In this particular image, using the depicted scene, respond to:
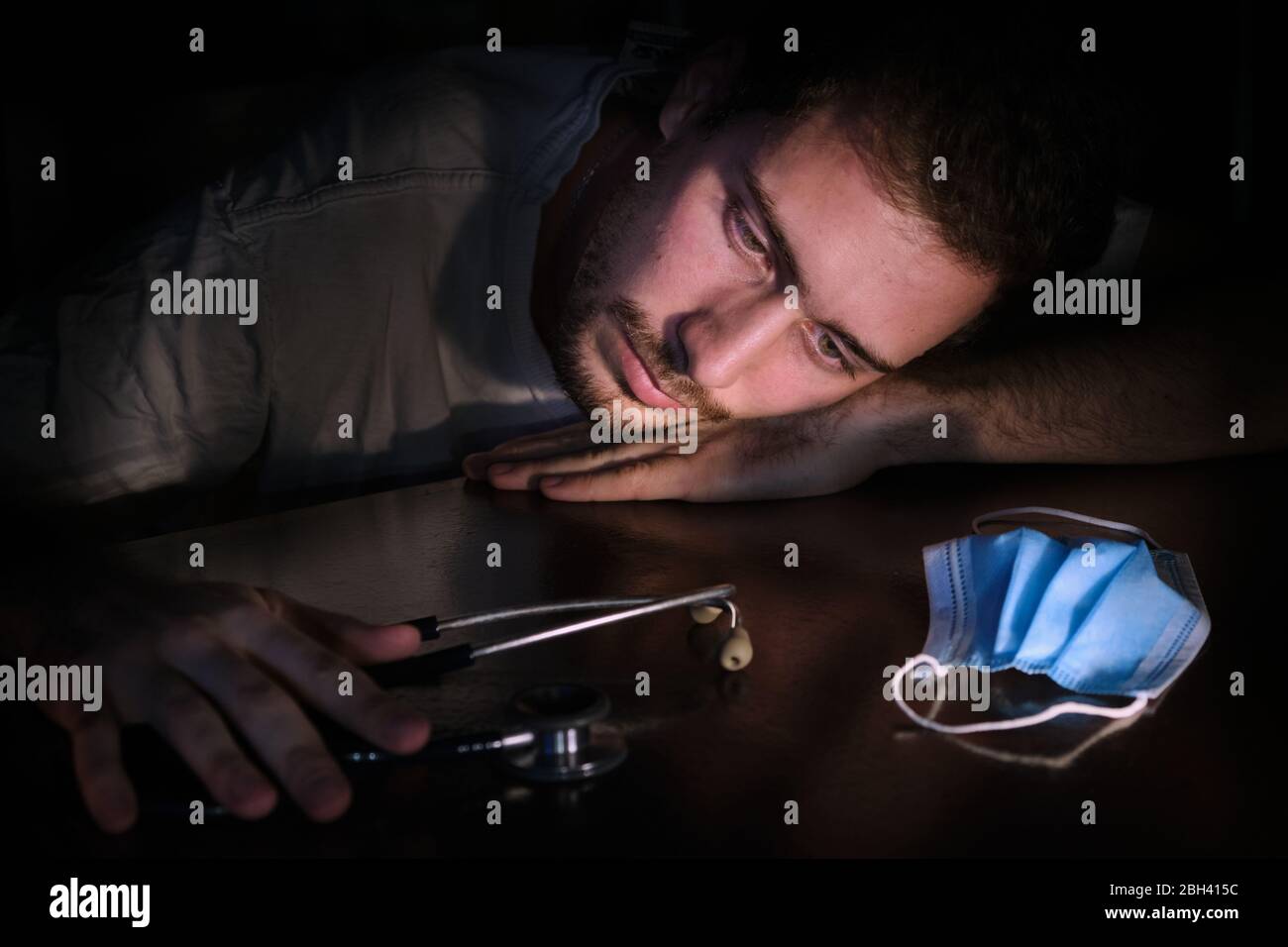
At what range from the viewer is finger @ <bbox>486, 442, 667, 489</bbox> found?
1.11 m

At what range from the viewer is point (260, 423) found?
4.28ft

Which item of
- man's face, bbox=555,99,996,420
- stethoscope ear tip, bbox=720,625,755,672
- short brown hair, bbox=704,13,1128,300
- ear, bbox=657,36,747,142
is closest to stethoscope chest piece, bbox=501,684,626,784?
stethoscope ear tip, bbox=720,625,755,672

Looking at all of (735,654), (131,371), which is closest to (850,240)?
(735,654)

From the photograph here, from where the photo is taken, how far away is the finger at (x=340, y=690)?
1.72ft

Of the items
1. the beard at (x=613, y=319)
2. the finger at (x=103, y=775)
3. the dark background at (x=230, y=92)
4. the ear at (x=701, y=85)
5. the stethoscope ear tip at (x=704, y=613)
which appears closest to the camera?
the finger at (x=103, y=775)

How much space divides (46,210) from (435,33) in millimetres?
778

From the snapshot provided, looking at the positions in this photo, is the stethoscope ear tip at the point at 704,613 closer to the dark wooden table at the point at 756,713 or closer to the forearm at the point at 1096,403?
the dark wooden table at the point at 756,713

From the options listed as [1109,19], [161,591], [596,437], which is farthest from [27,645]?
[1109,19]

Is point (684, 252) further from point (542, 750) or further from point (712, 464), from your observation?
point (542, 750)

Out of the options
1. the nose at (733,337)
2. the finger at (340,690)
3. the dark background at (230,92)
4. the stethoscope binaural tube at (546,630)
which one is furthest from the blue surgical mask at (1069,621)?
A: the dark background at (230,92)

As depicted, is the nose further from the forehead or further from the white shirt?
the white shirt

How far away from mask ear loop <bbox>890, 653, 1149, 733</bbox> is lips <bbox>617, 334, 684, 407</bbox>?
0.56 meters
